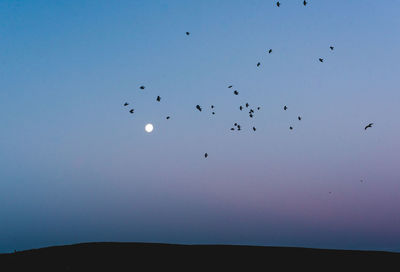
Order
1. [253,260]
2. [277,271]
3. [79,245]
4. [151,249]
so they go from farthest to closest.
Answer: [79,245], [151,249], [253,260], [277,271]

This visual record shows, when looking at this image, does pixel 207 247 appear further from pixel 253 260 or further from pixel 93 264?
pixel 93 264

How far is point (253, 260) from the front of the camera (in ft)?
100

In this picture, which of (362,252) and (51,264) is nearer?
(51,264)

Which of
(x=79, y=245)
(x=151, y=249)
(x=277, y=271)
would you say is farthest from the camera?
(x=79, y=245)

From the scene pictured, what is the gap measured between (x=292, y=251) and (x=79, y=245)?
1750 centimetres

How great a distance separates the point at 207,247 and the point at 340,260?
10486 millimetres

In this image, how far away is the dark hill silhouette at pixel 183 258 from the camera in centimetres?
2867

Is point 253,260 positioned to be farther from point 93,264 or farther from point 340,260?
point 93,264

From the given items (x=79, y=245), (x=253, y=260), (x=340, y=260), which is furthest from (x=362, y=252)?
(x=79, y=245)

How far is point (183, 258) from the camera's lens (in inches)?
1224

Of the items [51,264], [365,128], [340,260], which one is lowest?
[51,264]

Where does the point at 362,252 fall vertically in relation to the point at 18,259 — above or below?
above

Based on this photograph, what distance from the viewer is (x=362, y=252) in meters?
35.3

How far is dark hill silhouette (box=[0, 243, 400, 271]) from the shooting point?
28.7 metres
